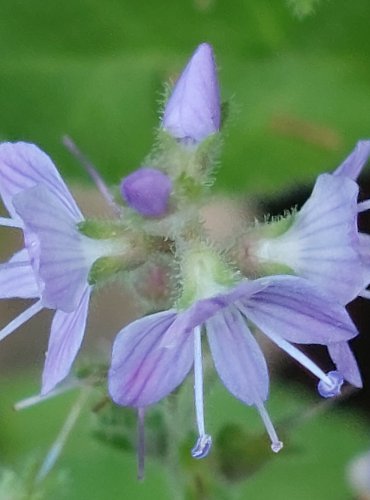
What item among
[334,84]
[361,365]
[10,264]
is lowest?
[361,365]

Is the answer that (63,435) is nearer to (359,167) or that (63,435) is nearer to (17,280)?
(17,280)

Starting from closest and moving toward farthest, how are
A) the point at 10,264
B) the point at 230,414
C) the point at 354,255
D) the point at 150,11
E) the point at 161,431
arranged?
the point at 354,255 < the point at 10,264 < the point at 161,431 < the point at 150,11 < the point at 230,414

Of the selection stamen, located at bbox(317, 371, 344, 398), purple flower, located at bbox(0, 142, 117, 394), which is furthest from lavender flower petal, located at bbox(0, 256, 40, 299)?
stamen, located at bbox(317, 371, 344, 398)

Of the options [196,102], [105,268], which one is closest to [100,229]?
[105,268]

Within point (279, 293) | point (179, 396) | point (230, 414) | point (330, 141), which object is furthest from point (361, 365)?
point (279, 293)

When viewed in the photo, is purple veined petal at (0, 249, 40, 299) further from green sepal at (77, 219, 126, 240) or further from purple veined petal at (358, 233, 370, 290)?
purple veined petal at (358, 233, 370, 290)

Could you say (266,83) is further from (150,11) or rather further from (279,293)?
(279,293)
